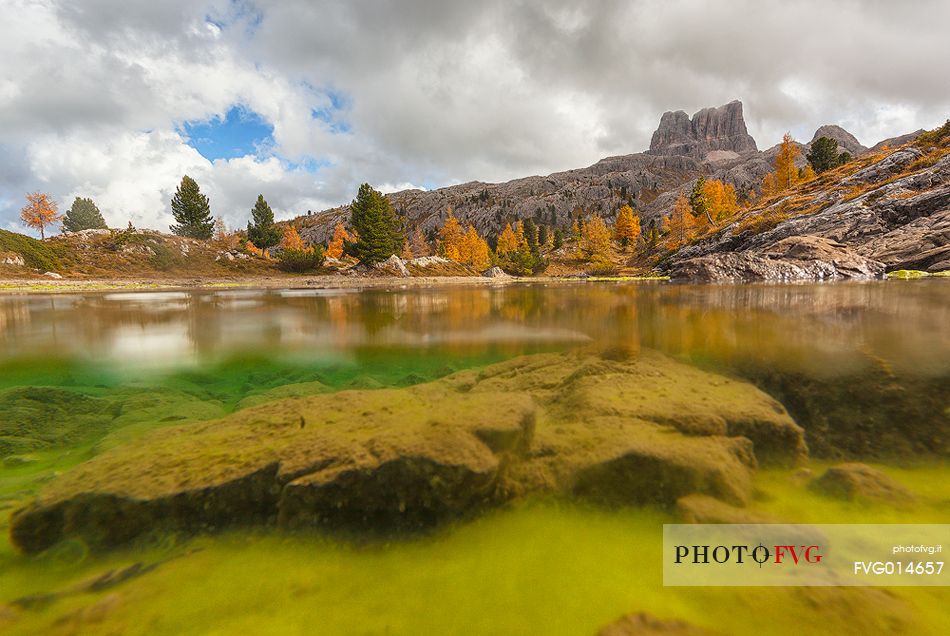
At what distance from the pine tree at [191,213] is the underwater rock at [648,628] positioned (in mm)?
103660

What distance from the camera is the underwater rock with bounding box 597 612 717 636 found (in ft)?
7.53

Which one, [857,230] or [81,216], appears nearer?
[857,230]

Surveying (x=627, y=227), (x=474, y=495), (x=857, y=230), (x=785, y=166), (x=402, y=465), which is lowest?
(x=474, y=495)

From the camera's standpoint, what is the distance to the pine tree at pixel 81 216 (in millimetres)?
98062

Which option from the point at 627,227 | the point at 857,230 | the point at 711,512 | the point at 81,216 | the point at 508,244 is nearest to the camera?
the point at 711,512

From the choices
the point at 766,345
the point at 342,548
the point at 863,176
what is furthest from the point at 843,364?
the point at 863,176

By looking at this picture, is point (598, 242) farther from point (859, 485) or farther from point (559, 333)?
point (859, 485)

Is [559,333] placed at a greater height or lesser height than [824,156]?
lesser

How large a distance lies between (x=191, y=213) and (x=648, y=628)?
105288 mm

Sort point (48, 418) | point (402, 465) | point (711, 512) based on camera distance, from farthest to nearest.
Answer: point (48, 418) < point (402, 465) < point (711, 512)

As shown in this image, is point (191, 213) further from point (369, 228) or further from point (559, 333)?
point (559, 333)

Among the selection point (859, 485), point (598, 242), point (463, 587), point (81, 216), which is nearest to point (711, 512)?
point (859, 485)

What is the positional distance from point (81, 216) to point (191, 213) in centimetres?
4474

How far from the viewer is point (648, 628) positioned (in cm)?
234
